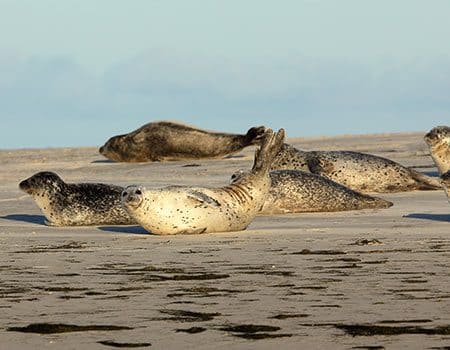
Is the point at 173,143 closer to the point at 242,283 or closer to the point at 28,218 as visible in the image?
the point at 28,218

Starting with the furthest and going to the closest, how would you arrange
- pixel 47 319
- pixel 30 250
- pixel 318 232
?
pixel 318 232, pixel 30 250, pixel 47 319

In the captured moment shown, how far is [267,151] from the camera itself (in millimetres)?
10117

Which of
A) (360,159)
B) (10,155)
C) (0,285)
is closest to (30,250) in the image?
(0,285)

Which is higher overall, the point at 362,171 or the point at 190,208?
the point at 362,171

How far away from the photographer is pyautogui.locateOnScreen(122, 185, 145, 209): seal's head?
924 cm

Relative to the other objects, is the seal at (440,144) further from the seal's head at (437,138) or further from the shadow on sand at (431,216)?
the shadow on sand at (431,216)

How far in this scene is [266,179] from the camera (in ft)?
32.8

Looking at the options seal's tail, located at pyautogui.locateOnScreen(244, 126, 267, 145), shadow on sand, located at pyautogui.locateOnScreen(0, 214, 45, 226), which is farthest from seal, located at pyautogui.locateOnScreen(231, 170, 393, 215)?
seal's tail, located at pyautogui.locateOnScreen(244, 126, 267, 145)

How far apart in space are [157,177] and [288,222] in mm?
6482

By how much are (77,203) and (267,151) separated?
1.99 m

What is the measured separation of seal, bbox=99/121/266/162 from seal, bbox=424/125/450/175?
19.0ft

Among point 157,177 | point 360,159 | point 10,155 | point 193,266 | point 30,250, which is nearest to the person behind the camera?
point 193,266

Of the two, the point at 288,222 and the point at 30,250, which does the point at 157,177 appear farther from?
the point at 30,250

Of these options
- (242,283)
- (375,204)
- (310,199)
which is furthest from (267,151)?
(242,283)
